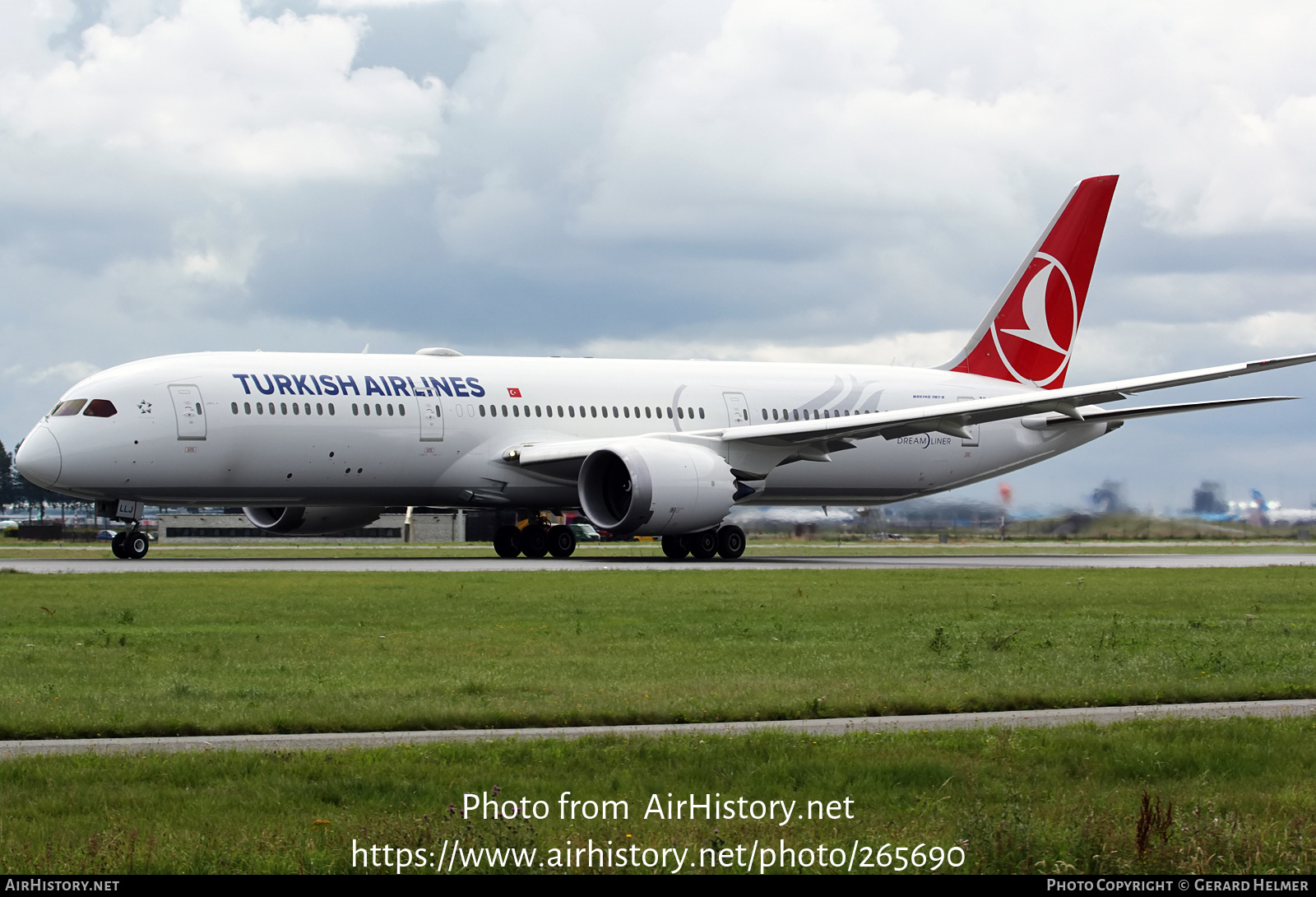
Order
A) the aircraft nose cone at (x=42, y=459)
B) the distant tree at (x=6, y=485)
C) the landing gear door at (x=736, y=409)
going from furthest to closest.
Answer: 1. the distant tree at (x=6, y=485)
2. the landing gear door at (x=736, y=409)
3. the aircraft nose cone at (x=42, y=459)

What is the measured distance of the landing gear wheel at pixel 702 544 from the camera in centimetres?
3550

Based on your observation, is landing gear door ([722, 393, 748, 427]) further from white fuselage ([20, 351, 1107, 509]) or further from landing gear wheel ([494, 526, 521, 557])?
landing gear wheel ([494, 526, 521, 557])

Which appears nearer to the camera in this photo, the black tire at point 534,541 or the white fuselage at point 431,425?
the white fuselage at point 431,425

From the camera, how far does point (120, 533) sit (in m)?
34.2

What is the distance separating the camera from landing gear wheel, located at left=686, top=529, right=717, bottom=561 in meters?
35.5

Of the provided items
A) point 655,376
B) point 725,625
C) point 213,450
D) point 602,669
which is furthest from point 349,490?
point 602,669

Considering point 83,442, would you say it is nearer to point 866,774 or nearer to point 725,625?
point 725,625

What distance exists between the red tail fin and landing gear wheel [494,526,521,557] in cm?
1404

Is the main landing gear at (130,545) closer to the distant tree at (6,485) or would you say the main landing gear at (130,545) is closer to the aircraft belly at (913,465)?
the aircraft belly at (913,465)

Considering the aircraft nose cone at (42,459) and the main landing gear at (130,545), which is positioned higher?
the aircraft nose cone at (42,459)

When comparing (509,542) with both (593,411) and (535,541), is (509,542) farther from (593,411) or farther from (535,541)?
(593,411)

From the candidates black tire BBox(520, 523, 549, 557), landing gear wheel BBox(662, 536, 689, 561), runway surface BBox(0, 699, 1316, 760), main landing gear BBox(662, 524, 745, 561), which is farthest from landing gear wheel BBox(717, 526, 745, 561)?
runway surface BBox(0, 699, 1316, 760)

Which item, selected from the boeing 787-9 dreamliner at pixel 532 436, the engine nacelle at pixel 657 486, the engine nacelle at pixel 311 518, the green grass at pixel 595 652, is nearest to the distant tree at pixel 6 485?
the engine nacelle at pixel 311 518

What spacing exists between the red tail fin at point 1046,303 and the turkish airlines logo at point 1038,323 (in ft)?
0.08
